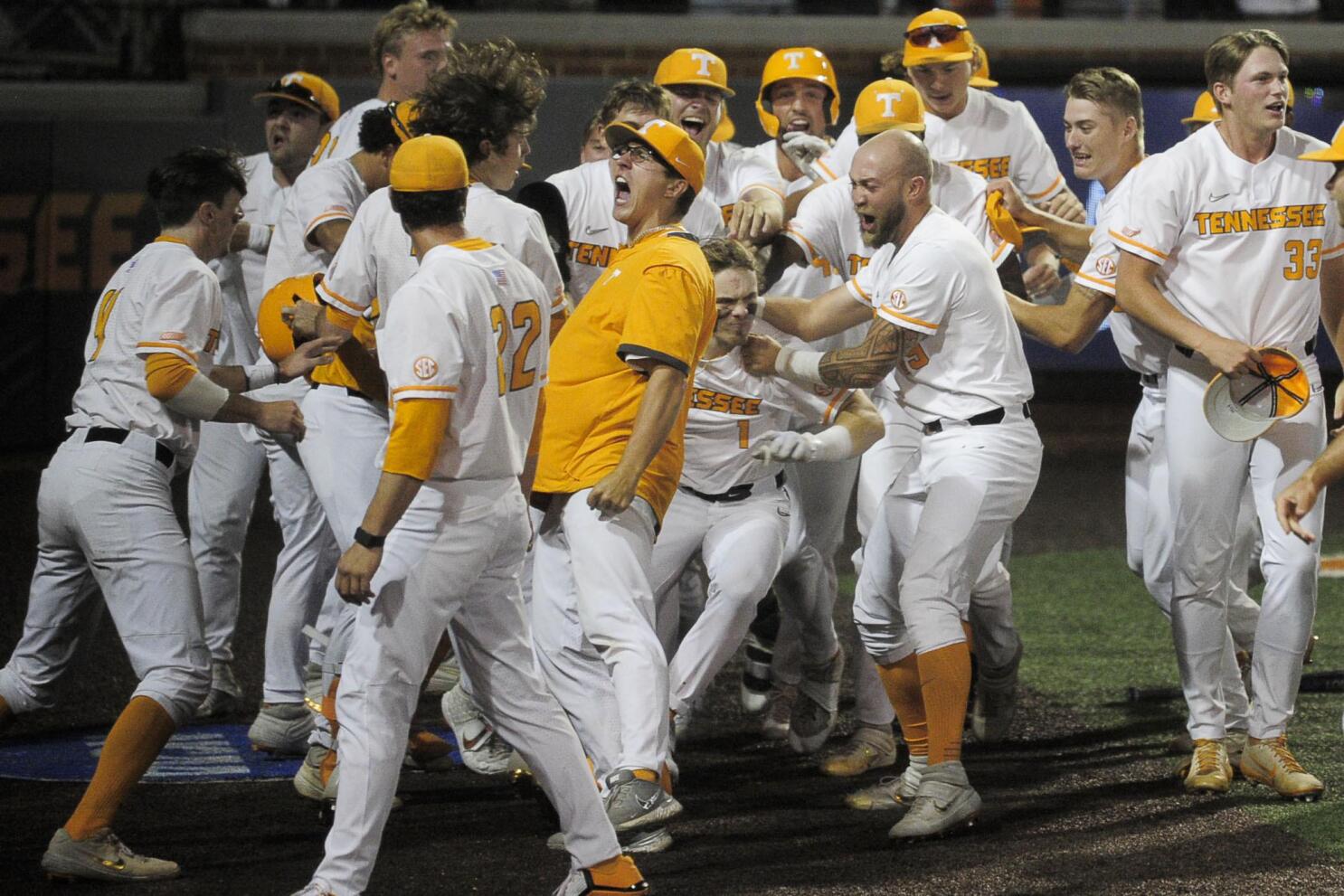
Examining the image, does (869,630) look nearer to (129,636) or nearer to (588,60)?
(129,636)

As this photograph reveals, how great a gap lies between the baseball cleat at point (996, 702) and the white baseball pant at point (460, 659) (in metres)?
2.34

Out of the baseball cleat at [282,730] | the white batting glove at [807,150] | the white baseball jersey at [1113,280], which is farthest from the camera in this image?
the white batting glove at [807,150]

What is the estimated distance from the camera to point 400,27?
6789 mm

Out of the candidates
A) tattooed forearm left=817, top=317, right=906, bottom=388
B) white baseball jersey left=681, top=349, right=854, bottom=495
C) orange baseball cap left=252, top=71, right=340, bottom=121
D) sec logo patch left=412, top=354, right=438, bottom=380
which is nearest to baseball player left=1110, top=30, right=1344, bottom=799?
tattooed forearm left=817, top=317, right=906, bottom=388

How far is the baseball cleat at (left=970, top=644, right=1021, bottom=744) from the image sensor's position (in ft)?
21.0

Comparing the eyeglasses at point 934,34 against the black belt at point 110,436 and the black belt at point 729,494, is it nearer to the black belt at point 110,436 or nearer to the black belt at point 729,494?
the black belt at point 729,494

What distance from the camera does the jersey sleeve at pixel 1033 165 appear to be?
7539 mm

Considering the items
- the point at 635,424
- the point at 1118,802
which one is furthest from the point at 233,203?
the point at 1118,802

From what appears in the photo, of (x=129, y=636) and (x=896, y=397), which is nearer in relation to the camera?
(x=129, y=636)

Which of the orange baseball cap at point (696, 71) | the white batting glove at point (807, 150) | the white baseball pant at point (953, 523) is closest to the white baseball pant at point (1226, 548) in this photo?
the white baseball pant at point (953, 523)

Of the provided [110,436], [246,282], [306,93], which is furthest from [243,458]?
[110,436]

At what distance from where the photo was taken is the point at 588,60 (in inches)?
559

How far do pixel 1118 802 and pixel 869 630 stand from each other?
0.98 meters

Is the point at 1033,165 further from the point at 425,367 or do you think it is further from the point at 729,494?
the point at 425,367
